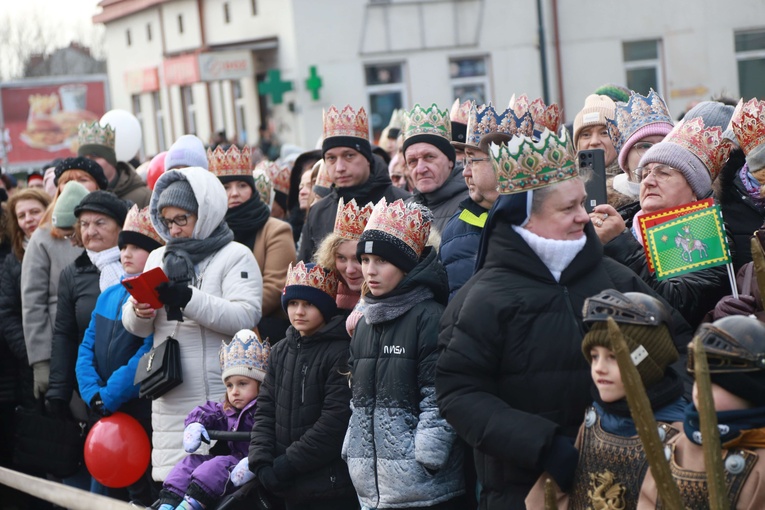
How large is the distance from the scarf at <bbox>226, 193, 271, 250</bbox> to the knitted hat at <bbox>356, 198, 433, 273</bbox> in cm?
225

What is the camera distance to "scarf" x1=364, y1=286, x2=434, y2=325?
519 centimetres

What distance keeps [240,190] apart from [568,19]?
21898 millimetres

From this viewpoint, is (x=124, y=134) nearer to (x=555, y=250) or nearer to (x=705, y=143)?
(x=705, y=143)

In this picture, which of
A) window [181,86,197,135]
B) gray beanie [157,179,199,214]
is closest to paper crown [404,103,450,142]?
gray beanie [157,179,199,214]

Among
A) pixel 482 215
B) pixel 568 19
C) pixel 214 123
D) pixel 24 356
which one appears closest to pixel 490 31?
pixel 568 19

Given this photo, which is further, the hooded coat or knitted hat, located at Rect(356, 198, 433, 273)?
the hooded coat

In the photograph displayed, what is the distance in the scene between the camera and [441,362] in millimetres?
4277

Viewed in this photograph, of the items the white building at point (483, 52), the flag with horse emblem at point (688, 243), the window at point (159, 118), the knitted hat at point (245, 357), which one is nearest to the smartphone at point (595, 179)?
the flag with horse emblem at point (688, 243)

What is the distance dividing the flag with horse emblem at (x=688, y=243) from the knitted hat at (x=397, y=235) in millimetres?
1067

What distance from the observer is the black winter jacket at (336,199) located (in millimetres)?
7316

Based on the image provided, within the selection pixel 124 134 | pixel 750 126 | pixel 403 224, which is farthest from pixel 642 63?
pixel 403 224

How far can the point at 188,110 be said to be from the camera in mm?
36344

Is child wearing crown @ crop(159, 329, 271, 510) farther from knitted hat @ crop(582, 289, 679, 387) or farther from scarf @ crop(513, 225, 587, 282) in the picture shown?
knitted hat @ crop(582, 289, 679, 387)

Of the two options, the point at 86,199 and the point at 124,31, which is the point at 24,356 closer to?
the point at 86,199
